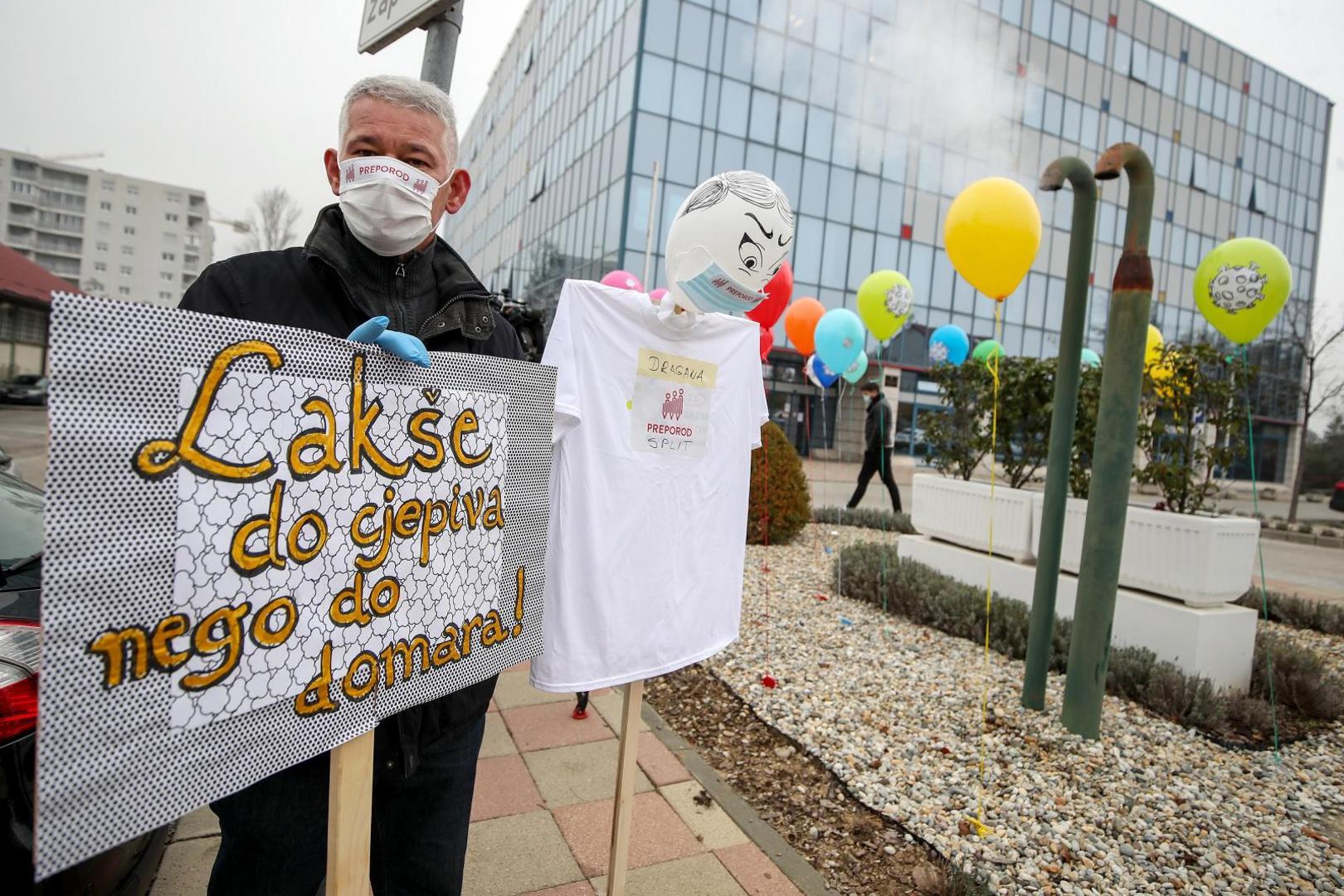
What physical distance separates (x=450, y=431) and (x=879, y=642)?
427cm

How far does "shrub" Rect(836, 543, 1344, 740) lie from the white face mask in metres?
4.26

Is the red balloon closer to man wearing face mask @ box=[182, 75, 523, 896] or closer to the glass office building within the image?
man wearing face mask @ box=[182, 75, 523, 896]

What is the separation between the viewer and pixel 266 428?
1.04m

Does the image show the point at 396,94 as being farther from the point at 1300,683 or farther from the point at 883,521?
the point at 883,521

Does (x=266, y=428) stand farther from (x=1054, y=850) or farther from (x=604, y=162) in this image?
(x=604, y=162)

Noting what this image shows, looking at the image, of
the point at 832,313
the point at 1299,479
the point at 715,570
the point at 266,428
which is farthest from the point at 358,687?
the point at 1299,479

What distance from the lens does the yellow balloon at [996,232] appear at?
4070 millimetres

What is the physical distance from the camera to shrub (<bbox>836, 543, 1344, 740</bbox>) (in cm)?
383

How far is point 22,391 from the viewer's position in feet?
106

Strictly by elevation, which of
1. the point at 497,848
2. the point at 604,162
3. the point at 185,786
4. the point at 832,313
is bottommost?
the point at 497,848

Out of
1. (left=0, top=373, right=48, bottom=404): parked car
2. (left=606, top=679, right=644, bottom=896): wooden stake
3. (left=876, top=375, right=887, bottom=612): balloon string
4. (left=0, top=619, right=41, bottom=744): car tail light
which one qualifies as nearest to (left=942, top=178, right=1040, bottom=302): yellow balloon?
(left=876, top=375, right=887, bottom=612): balloon string

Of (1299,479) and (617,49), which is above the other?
(617,49)

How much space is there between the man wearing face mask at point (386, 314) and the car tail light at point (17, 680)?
1.88 feet

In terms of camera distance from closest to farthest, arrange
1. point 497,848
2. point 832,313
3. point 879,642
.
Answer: point 497,848 → point 879,642 → point 832,313
